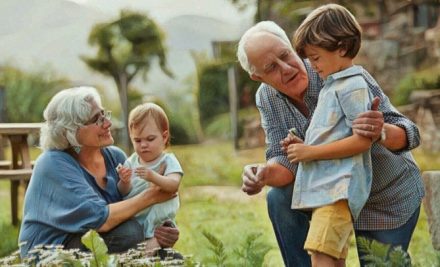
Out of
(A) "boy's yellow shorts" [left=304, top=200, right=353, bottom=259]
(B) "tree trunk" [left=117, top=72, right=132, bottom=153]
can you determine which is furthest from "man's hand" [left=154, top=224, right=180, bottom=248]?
(B) "tree trunk" [left=117, top=72, right=132, bottom=153]

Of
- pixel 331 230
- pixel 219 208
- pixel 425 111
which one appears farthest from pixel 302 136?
pixel 425 111

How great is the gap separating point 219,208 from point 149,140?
16.5 feet

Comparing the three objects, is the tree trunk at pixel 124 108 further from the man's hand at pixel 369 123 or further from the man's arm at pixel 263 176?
the man's hand at pixel 369 123

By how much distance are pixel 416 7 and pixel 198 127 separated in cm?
274

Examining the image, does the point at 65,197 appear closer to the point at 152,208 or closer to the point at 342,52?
the point at 152,208

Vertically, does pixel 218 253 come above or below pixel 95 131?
below

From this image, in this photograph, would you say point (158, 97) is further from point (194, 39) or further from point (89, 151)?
point (89, 151)

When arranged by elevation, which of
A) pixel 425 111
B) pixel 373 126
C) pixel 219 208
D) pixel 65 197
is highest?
pixel 373 126

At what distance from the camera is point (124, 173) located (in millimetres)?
4219

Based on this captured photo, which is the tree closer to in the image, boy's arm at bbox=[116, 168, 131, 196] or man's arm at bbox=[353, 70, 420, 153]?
boy's arm at bbox=[116, 168, 131, 196]

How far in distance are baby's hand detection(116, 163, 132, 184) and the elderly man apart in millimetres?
549

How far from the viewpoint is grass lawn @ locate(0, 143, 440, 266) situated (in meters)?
6.69

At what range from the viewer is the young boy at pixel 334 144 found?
356 centimetres

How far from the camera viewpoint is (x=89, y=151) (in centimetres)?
430
